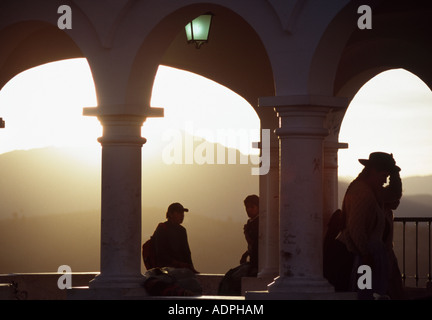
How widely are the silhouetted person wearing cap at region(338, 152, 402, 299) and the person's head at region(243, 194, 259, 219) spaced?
10.9ft

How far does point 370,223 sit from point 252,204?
149 inches

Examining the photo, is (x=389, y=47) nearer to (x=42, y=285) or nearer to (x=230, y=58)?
(x=230, y=58)

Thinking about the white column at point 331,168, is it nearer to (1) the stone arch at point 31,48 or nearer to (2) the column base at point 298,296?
(1) the stone arch at point 31,48

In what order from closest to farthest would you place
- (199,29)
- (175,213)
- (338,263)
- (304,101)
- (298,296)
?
(298,296), (304,101), (338,263), (199,29), (175,213)

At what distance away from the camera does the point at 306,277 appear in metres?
10.9

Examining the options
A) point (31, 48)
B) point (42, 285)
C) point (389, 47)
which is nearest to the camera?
point (31, 48)

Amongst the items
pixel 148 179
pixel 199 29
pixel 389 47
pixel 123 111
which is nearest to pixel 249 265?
pixel 199 29

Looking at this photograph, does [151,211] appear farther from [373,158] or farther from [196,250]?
[373,158]

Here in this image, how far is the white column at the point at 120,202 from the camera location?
479 inches

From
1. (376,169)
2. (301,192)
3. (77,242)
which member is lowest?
(77,242)

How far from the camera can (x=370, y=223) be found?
36.3 ft

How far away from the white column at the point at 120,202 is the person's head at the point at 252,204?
8.76 ft

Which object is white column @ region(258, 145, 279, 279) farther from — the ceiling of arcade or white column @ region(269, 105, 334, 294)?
white column @ region(269, 105, 334, 294)

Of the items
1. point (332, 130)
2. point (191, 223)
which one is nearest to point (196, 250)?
point (191, 223)
